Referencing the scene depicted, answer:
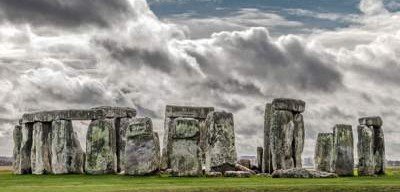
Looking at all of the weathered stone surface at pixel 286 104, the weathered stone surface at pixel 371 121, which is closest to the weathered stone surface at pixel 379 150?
the weathered stone surface at pixel 371 121

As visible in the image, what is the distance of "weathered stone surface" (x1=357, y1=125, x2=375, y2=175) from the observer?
113ft

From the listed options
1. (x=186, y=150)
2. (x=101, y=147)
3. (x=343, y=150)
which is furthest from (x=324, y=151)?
(x=101, y=147)

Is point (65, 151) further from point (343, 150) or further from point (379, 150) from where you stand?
point (379, 150)

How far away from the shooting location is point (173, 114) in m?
38.0

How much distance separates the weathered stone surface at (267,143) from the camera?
3451 cm

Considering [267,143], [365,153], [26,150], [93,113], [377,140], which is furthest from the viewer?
[26,150]

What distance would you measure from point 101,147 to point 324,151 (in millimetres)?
9527

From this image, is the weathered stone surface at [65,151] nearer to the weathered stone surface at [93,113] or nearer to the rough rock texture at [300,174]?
the weathered stone surface at [93,113]

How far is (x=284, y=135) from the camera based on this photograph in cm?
3366

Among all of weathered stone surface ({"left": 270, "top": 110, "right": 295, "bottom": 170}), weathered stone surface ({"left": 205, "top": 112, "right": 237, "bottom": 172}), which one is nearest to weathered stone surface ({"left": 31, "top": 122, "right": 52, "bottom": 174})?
weathered stone surface ({"left": 205, "top": 112, "right": 237, "bottom": 172})

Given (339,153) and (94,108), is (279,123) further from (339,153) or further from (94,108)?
(94,108)

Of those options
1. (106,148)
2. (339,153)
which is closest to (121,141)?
(106,148)

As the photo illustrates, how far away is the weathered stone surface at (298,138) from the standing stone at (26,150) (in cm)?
1289

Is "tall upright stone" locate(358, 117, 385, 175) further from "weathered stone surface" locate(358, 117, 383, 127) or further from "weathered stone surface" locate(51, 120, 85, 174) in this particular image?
"weathered stone surface" locate(51, 120, 85, 174)
